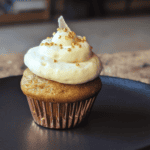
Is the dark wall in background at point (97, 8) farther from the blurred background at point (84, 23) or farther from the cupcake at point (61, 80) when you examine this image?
the cupcake at point (61, 80)

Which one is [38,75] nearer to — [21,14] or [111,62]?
[111,62]

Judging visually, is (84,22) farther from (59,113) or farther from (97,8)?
(59,113)

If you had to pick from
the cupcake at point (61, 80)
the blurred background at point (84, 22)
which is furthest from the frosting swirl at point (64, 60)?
the blurred background at point (84, 22)

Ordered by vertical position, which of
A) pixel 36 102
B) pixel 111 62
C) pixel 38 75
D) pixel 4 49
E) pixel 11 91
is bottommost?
pixel 4 49

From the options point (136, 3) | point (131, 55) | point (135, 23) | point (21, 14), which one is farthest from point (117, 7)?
point (131, 55)

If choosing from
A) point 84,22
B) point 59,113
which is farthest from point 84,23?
point 59,113
